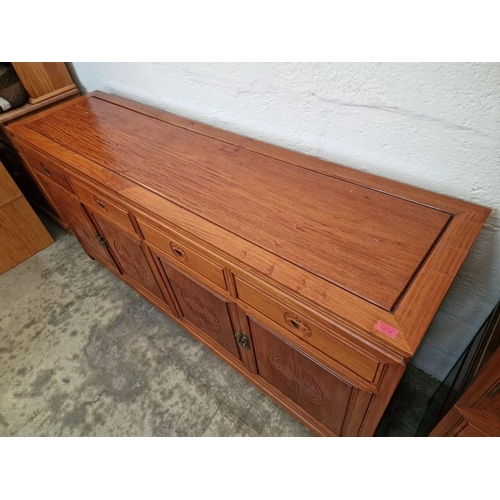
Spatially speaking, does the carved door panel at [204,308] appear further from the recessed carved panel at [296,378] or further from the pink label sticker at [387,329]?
the pink label sticker at [387,329]

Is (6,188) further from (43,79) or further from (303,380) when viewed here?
(303,380)

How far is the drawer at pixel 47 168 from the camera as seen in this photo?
3.84ft

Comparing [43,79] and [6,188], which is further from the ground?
[43,79]

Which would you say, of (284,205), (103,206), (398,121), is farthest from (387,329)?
(103,206)

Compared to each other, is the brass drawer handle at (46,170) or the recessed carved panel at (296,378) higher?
the brass drawer handle at (46,170)

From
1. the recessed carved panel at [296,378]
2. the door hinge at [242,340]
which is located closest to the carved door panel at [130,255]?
the door hinge at [242,340]

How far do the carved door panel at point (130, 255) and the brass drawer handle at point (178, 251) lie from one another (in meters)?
0.21

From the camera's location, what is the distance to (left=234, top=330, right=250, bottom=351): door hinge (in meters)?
0.95

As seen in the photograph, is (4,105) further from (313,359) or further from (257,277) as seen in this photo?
(313,359)

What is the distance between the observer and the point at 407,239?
2.25ft

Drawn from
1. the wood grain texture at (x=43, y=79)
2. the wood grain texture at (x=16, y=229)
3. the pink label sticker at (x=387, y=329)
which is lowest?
the wood grain texture at (x=16, y=229)

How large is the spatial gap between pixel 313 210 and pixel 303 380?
45 cm

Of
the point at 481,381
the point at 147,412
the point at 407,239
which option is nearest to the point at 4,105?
the point at 147,412

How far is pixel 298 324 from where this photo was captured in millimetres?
694
